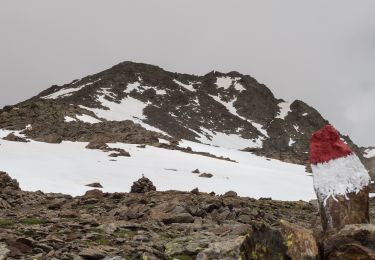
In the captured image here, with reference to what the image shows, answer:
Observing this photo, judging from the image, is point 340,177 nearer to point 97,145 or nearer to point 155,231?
point 155,231

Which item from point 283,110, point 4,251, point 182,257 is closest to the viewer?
point 4,251

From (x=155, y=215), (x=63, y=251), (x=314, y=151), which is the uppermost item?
(x=314, y=151)

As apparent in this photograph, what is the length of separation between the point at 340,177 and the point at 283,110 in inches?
5771

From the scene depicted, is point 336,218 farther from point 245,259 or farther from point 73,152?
point 73,152

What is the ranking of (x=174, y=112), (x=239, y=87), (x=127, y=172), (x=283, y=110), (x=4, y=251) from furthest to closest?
(x=239, y=87)
(x=283, y=110)
(x=174, y=112)
(x=127, y=172)
(x=4, y=251)

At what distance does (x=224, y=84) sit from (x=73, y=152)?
127 meters

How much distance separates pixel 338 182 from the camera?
390 inches

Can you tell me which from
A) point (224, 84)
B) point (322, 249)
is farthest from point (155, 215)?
point (224, 84)

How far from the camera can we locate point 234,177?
37.3 metres

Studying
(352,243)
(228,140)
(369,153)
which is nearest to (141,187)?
(352,243)

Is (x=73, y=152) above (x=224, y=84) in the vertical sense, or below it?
below

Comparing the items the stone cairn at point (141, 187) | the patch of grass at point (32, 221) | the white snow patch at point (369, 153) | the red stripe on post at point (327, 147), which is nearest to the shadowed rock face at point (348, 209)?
the red stripe on post at point (327, 147)

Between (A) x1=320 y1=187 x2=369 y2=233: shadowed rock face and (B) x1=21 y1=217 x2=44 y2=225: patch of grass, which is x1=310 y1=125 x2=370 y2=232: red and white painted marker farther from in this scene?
(B) x1=21 y1=217 x2=44 y2=225: patch of grass

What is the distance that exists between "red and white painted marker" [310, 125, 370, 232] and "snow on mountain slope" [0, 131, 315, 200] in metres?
17.2
